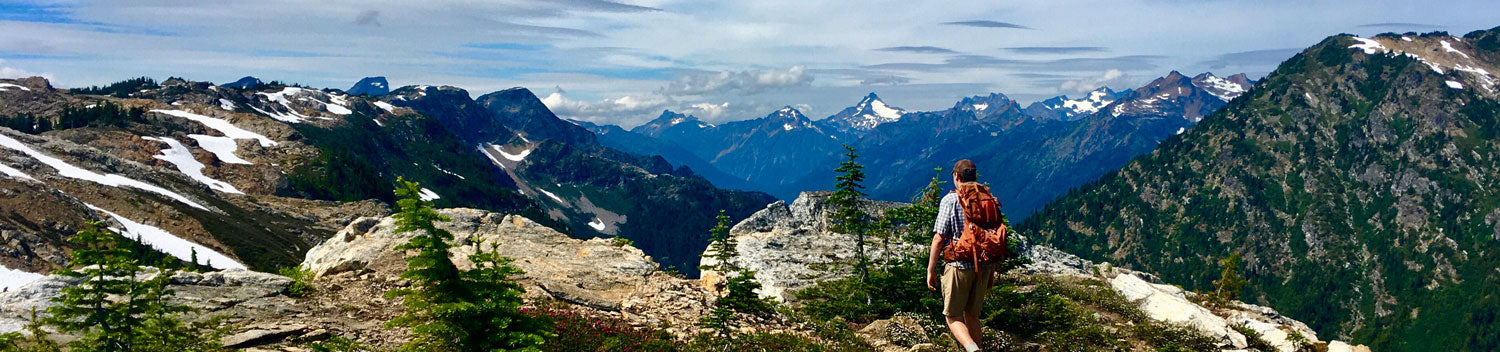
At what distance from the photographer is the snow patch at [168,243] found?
9806 cm

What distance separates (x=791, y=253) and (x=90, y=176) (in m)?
154

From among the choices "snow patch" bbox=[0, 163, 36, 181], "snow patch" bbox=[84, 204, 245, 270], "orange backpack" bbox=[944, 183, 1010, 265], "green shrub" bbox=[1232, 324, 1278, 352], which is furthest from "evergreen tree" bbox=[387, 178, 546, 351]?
"snow patch" bbox=[0, 163, 36, 181]

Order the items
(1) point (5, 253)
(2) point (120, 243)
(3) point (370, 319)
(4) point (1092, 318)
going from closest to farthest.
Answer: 1. (2) point (120, 243)
2. (3) point (370, 319)
3. (4) point (1092, 318)
4. (1) point (5, 253)

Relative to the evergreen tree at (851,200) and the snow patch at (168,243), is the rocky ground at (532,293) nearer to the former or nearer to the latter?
the evergreen tree at (851,200)

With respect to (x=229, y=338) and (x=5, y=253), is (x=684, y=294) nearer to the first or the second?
(x=229, y=338)

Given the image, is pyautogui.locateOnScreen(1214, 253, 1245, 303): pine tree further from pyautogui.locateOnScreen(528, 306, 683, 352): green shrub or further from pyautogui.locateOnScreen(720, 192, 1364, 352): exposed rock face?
pyautogui.locateOnScreen(528, 306, 683, 352): green shrub

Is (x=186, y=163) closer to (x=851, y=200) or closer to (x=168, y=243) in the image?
(x=168, y=243)

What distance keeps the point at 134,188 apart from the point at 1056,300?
157436 mm

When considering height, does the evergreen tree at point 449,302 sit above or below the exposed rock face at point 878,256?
above

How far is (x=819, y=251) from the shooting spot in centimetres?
3503

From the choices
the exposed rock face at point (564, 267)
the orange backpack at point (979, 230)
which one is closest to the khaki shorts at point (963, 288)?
the orange backpack at point (979, 230)

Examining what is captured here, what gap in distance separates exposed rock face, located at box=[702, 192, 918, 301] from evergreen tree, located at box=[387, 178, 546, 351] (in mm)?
11496

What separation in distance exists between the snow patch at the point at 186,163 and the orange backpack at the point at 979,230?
199 m

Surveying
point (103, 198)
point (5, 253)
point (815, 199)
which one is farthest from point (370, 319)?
point (103, 198)
